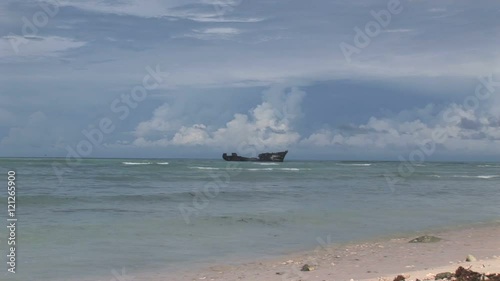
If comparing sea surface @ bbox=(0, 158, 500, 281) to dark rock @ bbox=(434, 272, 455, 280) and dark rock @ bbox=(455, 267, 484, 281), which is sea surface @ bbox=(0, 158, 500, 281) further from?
dark rock @ bbox=(455, 267, 484, 281)

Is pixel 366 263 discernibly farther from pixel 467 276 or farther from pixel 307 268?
pixel 467 276

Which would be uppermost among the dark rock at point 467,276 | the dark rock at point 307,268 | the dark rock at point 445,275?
the dark rock at point 307,268

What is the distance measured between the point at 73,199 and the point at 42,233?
10.3m

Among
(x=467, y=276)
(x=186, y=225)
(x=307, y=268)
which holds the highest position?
(x=186, y=225)

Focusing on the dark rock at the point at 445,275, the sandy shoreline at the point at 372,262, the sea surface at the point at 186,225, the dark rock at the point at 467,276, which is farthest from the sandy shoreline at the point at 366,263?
the sea surface at the point at 186,225

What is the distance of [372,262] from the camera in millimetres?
10859

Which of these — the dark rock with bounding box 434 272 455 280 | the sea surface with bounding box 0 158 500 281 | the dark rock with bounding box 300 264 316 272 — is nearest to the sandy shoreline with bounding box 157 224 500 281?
the dark rock with bounding box 300 264 316 272

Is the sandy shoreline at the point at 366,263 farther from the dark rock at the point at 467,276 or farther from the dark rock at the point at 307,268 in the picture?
the dark rock at the point at 467,276

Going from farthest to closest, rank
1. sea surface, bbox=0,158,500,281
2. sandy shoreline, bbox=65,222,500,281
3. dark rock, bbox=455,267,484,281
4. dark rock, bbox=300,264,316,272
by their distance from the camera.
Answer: sea surface, bbox=0,158,500,281 → dark rock, bbox=300,264,316,272 → sandy shoreline, bbox=65,222,500,281 → dark rock, bbox=455,267,484,281

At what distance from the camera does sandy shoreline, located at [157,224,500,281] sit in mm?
9492

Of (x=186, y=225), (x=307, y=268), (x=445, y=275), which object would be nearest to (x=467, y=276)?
(x=445, y=275)

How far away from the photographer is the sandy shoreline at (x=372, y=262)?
9.49m

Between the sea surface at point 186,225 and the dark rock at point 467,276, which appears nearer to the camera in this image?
the dark rock at point 467,276

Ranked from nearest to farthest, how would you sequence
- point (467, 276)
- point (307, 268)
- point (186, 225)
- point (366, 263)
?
1. point (467, 276)
2. point (307, 268)
3. point (366, 263)
4. point (186, 225)
